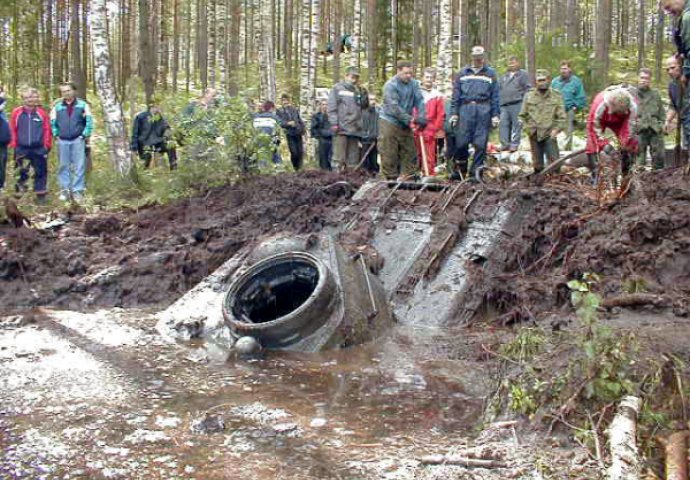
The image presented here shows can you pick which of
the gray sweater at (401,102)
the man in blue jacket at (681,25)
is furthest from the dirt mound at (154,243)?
the man in blue jacket at (681,25)

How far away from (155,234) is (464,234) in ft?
12.0

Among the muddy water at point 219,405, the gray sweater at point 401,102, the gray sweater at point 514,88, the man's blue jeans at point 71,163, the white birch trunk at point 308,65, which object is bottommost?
the muddy water at point 219,405

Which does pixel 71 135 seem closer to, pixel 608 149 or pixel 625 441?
pixel 608 149

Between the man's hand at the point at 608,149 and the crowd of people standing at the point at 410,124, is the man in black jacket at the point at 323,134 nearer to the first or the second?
the crowd of people standing at the point at 410,124

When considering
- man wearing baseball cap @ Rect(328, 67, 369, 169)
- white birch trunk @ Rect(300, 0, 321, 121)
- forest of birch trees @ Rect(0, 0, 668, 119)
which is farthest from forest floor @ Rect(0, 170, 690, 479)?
white birch trunk @ Rect(300, 0, 321, 121)

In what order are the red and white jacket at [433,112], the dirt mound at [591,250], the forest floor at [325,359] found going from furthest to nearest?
the red and white jacket at [433,112], the dirt mound at [591,250], the forest floor at [325,359]

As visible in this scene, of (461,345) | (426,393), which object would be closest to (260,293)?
(461,345)

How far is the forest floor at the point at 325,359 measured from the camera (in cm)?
389

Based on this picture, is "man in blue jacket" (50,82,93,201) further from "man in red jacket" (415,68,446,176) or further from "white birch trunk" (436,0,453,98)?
"white birch trunk" (436,0,453,98)

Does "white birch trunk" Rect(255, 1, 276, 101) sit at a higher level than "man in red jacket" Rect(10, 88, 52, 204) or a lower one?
higher

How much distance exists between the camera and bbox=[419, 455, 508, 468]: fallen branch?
368 cm

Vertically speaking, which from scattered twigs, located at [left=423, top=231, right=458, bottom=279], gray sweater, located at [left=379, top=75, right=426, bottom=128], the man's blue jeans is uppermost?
gray sweater, located at [left=379, top=75, right=426, bottom=128]

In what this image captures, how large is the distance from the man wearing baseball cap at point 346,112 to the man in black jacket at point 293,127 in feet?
7.65

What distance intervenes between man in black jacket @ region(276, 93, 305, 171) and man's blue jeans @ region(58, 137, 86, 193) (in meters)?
3.72
